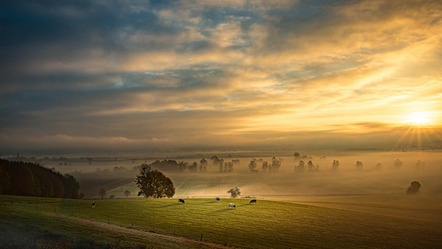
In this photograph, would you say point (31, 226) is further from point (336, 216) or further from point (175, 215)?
point (336, 216)

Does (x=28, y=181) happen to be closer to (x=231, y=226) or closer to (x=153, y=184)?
(x=153, y=184)

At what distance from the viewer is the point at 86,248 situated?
2408 centimetres

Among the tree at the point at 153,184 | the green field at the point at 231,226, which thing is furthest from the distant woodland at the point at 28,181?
the green field at the point at 231,226

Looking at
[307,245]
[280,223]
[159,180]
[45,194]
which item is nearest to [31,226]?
[307,245]

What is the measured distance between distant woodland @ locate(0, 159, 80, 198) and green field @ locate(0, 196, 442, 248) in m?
52.6

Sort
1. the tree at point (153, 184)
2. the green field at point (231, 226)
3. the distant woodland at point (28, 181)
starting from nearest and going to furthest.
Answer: the green field at point (231, 226), the tree at point (153, 184), the distant woodland at point (28, 181)

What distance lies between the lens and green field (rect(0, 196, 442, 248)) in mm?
30297

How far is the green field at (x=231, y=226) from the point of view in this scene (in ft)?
99.4

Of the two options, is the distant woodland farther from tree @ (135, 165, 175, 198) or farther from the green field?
the green field

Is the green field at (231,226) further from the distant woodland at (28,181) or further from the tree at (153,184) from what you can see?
the distant woodland at (28,181)

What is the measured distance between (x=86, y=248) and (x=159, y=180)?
209ft

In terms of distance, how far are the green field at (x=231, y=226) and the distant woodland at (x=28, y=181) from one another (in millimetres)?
52638

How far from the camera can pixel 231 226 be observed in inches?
1796

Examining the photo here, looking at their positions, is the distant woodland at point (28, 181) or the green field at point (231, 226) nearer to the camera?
the green field at point (231, 226)
